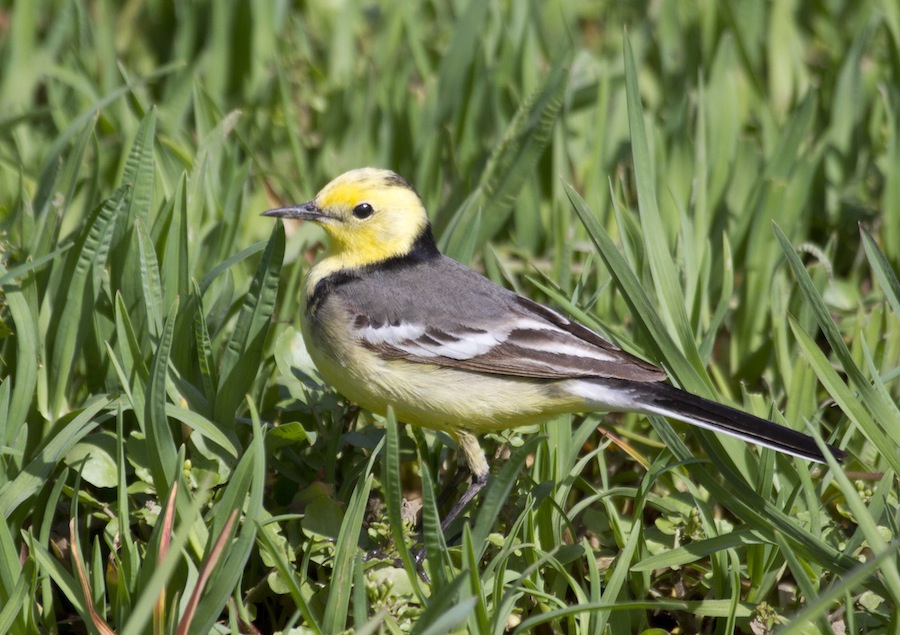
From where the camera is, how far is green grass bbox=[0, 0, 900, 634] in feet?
9.25

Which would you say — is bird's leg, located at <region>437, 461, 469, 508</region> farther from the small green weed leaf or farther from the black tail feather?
the small green weed leaf

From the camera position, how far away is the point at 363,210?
383 cm

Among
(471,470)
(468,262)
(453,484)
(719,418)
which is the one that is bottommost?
(453,484)

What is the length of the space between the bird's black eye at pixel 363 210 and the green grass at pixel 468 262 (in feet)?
1.36

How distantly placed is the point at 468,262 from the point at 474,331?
2.42ft

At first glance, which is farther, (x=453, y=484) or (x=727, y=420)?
(x=453, y=484)

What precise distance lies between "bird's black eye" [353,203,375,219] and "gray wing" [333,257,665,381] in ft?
0.86

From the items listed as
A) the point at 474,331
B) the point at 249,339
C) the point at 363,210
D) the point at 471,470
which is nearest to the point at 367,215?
the point at 363,210

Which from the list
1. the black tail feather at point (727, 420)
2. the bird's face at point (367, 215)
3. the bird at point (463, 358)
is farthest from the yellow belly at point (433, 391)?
the bird's face at point (367, 215)

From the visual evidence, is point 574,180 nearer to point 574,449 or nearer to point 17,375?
point 574,449

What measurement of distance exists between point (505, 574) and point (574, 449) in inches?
25.4

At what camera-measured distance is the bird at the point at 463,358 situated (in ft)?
11.0

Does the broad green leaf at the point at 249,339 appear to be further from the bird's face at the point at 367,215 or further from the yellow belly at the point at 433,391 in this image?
the bird's face at the point at 367,215

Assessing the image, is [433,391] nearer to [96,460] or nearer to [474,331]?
[474,331]
